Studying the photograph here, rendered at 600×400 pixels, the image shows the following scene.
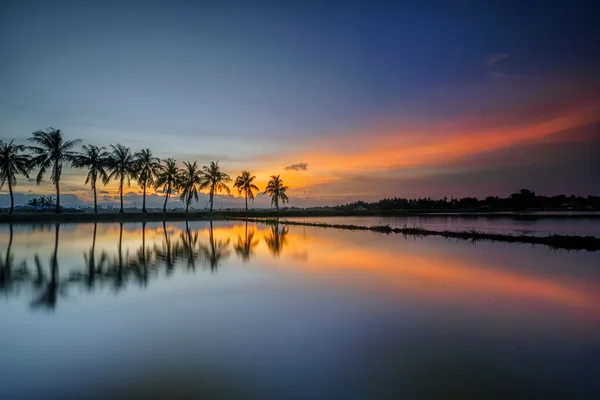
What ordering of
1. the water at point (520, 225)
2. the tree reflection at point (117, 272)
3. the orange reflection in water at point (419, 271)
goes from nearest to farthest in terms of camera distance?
the orange reflection in water at point (419, 271)
the tree reflection at point (117, 272)
the water at point (520, 225)

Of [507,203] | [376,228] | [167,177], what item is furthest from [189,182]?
[507,203]

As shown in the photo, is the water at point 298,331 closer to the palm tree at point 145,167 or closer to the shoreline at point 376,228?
the shoreline at point 376,228

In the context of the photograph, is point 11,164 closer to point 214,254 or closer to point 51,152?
point 51,152

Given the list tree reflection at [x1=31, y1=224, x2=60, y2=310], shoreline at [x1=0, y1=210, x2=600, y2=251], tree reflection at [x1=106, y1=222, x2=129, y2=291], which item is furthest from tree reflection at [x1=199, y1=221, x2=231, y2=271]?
shoreline at [x1=0, y1=210, x2=600, y2=251]

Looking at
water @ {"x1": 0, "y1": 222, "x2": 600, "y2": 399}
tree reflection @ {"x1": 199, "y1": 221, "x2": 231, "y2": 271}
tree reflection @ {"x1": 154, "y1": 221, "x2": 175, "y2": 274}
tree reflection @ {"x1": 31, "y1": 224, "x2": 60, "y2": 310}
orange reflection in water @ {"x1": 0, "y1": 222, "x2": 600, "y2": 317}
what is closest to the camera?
water @ {"x1": 0, "y1": 222, "x2": 600, "y2": 399}

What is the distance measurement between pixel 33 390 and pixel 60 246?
17681 mm

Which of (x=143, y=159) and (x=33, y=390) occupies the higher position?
(x=143, y=159)

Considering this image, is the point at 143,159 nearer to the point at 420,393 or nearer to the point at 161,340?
the point at 161,340

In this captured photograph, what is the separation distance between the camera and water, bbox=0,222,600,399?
475 cm

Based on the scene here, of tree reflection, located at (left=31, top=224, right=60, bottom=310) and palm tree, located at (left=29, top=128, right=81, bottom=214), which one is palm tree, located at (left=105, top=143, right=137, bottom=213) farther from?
tree reflection, located at (left=31, top=224, right=60, bottom=310)

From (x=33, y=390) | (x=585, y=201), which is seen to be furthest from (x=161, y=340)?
(x=585, y=201)

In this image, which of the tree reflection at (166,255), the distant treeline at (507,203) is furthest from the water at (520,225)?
the distant treeline at (507,203)

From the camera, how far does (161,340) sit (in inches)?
249

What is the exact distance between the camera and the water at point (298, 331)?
4750 millimetres
